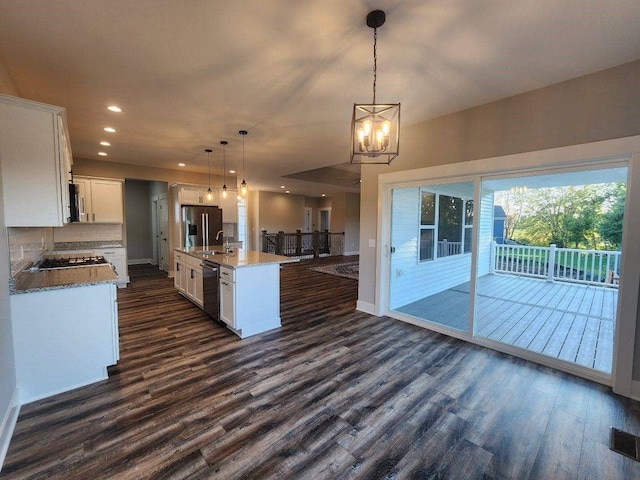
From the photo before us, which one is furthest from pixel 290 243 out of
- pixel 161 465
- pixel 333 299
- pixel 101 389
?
pixel 161 465

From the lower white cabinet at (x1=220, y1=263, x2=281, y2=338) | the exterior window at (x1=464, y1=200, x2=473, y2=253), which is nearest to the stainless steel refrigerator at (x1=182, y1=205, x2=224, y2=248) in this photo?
the lower white cabinet at (x1=220, y1=263, x2=281, y2=338)

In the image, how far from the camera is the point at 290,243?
37.0ft

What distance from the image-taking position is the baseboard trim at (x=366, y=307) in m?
4.36

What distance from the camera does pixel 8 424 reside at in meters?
1.88

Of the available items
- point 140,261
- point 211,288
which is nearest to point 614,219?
point 211,288

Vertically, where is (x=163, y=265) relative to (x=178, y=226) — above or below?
below

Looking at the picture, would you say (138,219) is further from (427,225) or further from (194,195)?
(427,225)

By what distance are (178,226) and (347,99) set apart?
18.2 feet

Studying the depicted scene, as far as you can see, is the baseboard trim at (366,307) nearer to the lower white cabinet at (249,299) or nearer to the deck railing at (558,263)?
the lower white cabinet at (249,299)

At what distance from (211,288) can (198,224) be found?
11.1 ft

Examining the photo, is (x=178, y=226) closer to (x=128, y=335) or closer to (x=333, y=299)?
(x=128, y=335)

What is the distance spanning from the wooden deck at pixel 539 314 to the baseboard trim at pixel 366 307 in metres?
0.45

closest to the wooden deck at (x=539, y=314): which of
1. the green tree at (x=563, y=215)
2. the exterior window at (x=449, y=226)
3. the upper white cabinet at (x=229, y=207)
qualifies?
the exterior window at (x=449, y=226)

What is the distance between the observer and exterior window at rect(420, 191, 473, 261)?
14.6 feet
